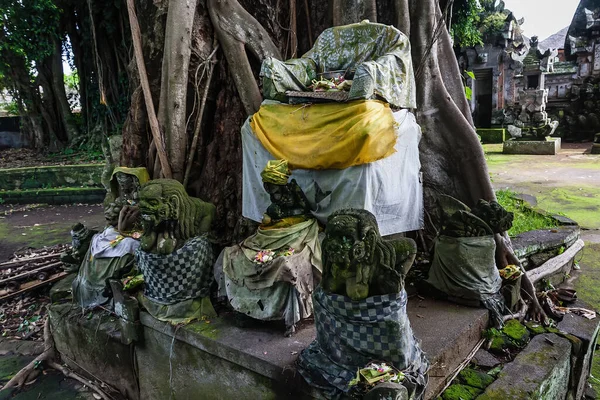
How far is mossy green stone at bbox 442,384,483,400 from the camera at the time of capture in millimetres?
2494

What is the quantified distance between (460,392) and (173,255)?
211 cm

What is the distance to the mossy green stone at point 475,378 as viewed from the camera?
2627 mm

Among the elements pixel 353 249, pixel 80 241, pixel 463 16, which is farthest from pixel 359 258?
pixel 463 16

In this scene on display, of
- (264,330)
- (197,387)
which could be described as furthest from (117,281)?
(264,330)

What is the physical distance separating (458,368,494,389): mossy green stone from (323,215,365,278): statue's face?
3.93 ft

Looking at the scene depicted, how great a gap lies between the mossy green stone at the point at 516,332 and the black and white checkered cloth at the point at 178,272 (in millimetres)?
2283

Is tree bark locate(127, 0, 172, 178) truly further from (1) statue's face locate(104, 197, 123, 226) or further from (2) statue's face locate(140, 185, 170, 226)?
(2) statue's face locate(140, 185, 170, 226)

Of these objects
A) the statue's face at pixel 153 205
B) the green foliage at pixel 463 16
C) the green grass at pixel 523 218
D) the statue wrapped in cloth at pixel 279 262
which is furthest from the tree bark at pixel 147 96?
the green foliage at pixel 463 16

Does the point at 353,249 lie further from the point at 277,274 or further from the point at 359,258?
the point at 277,274

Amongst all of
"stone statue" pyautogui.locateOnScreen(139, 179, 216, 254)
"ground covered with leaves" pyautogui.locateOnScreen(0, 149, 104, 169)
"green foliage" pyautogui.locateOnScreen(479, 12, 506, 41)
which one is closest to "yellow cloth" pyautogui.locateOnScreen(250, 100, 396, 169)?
"stone statue" pyautogui.locateOnScreen(139, 179, 216, 254)

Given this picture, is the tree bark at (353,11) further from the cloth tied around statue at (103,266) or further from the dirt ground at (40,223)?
the dirt ground at (40,223)

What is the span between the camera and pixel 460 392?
2.54 m

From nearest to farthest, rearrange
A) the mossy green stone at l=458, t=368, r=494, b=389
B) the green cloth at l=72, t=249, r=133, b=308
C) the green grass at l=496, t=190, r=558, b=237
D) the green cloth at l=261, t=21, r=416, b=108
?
the mossy green stone at l=458, t=368, r=494, b=389 < the green cloth at l=261, t=21, r=416, b=108 < the green cloth at l=72, t=249, r=133, b=308 < the green grass at l=496, t=190, r=558, b=237

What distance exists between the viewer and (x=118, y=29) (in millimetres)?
11203
